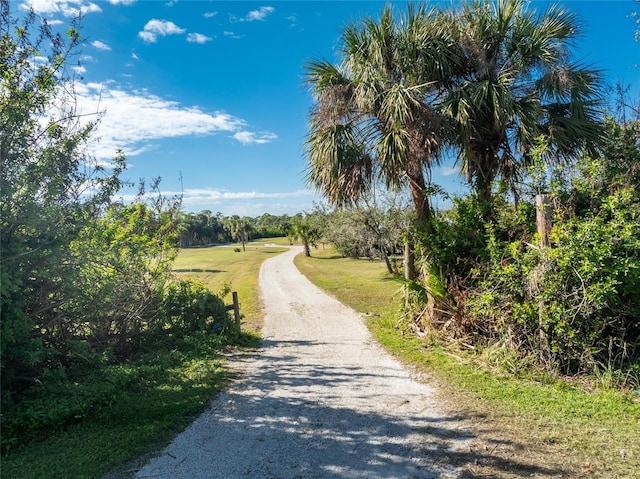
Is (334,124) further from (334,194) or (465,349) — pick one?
(465,349)

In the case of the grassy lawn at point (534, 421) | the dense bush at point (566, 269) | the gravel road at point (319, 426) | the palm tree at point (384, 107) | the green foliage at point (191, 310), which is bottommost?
the gravel road at point (319, 426)

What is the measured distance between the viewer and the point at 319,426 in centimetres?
481

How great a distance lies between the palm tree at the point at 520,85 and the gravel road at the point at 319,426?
4748mm

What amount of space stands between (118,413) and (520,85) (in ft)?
30.8

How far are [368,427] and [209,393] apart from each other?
8.85ft

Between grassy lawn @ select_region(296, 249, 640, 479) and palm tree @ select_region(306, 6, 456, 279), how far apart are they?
12.3 ft

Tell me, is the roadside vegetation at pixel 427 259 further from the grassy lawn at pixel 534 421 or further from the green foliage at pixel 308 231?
the green foliage at pixel 308 231

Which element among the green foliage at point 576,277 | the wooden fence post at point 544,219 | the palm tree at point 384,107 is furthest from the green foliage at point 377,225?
the wooden fence post at point 544,219

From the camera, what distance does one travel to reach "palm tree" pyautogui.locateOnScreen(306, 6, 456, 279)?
751 cm

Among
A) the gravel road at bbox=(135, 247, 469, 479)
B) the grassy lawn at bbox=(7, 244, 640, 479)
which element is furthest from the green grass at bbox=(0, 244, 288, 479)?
the gravel road at bbox=(135, 247, 469, 479)

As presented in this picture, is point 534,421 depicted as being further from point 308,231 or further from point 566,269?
point 308,231

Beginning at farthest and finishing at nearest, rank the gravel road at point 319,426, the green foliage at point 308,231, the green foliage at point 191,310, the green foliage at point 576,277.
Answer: the green foliage at point 308,231
the green foliage at point 191,310
the green foliage at point 576,277
the gravel road at point 319,426

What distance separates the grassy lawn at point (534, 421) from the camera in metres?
3.70

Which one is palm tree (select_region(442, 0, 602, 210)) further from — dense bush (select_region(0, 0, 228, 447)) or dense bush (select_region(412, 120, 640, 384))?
dense bush (select_region(0, 0, 228, 447))
